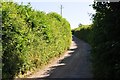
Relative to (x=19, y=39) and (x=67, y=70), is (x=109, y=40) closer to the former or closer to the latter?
(x=19, y=39)

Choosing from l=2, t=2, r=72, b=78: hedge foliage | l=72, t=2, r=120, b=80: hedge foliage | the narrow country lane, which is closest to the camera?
l=72, t=2, r=120, b=80: hedge foliage

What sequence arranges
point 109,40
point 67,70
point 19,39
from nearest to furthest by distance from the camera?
point 109,40
point 19,39
point 67,70

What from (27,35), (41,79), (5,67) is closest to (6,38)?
(5,67)

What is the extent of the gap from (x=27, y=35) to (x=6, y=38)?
2730 millimetres

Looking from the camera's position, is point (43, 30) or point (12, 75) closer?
point (12, 75)

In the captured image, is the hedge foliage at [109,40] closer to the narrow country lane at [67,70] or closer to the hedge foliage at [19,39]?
the hedge foliage at [19,39]

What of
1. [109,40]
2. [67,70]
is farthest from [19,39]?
[67,70]

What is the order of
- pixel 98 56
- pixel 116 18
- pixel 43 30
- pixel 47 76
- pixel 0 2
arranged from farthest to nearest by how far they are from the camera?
pixel 43 30, pixel 47 76, pixel 0 2, pixel 98 56, pixel 116 18

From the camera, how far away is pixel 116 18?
848 cm

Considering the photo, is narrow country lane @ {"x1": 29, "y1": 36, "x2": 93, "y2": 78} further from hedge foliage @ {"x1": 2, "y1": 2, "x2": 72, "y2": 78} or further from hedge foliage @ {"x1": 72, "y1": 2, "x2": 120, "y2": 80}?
hedge foliage @ {"x1": 72, "y1": 2, "x2": 120, "y2": 80}

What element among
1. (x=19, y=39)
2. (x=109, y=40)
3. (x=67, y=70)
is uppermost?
(x=109, y=40)

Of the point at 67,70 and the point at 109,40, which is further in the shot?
the point at 67,70

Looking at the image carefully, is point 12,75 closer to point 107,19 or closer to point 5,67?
point 5,67

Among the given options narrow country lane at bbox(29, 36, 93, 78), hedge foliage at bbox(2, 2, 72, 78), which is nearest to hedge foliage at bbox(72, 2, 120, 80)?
hedge foliage at bbox(2, 2, 72, 78)
